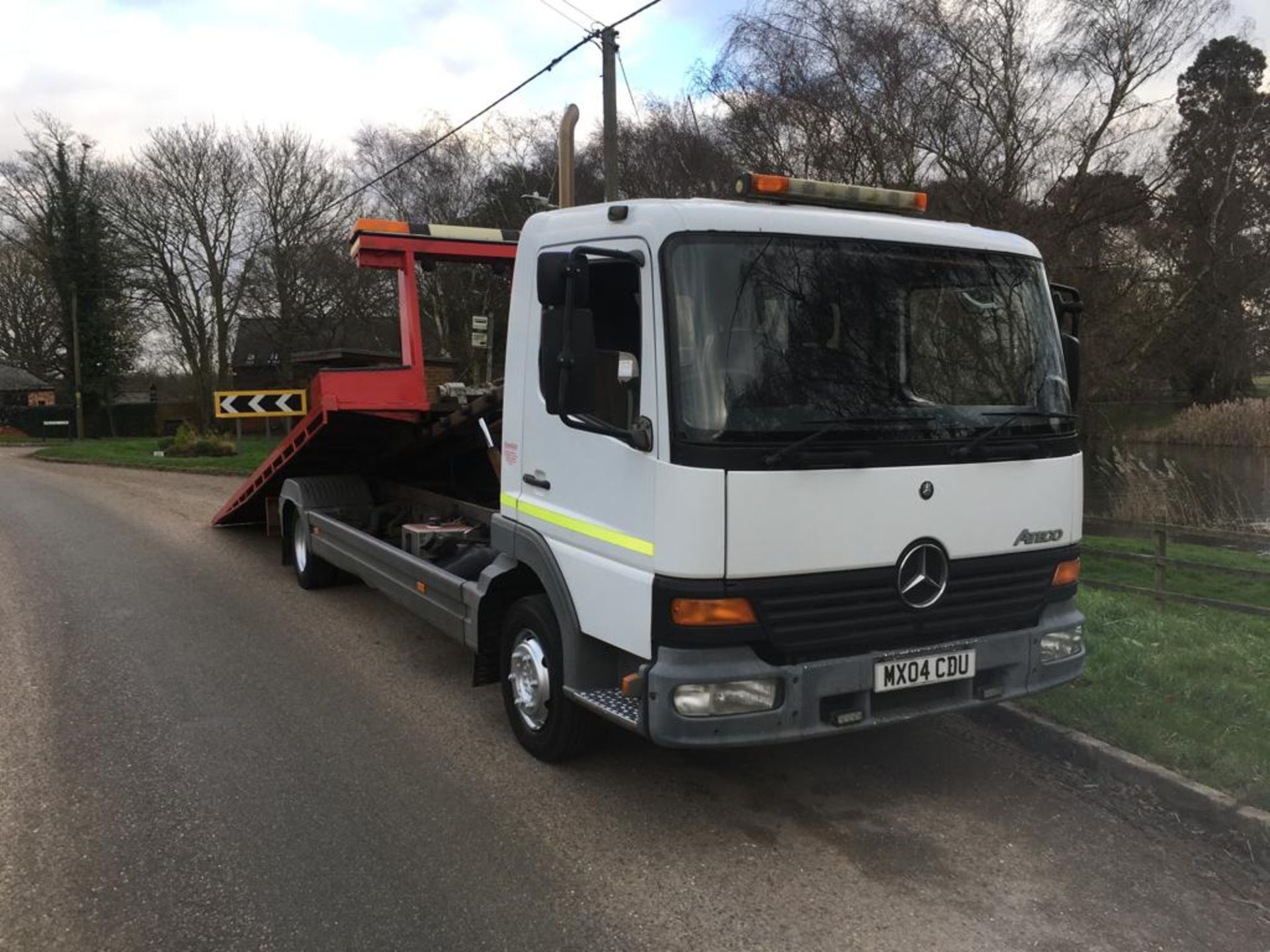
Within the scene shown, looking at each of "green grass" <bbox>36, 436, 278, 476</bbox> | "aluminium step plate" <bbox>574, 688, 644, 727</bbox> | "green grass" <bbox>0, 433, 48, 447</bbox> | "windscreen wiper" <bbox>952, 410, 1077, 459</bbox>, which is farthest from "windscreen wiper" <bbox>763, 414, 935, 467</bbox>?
"green grass" <bbox>0, 433, 48, 447</bbox>

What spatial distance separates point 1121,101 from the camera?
15.5 metres

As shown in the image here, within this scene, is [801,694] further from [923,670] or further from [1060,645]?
[1060,645]

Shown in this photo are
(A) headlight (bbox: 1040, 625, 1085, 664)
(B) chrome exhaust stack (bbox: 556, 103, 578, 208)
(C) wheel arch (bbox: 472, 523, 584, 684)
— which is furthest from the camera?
(B) chrome exhaust stack (bbox: 556, 103, 578, 208)

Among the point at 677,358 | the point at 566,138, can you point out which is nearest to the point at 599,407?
the point at 677,358

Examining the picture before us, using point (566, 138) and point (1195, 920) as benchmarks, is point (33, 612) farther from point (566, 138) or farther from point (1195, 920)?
point (566, 138)

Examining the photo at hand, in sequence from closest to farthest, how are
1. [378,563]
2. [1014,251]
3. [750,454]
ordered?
[750,454] → [1014,251] → [378,563]

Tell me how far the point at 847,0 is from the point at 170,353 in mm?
33508

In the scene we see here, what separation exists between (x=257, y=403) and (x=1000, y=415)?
7378mm

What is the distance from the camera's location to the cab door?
353 centimetres

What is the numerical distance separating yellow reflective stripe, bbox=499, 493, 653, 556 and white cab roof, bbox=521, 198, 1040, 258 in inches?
44.2

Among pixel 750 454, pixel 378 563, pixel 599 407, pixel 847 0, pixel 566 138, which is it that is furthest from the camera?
pixel 847 0

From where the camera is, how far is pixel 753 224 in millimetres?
3592

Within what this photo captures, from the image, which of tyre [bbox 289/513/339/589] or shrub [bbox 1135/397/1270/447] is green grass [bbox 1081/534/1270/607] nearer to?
tyre [bbox 289/513/339/589]

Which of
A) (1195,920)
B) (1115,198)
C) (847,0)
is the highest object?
(847,0)
